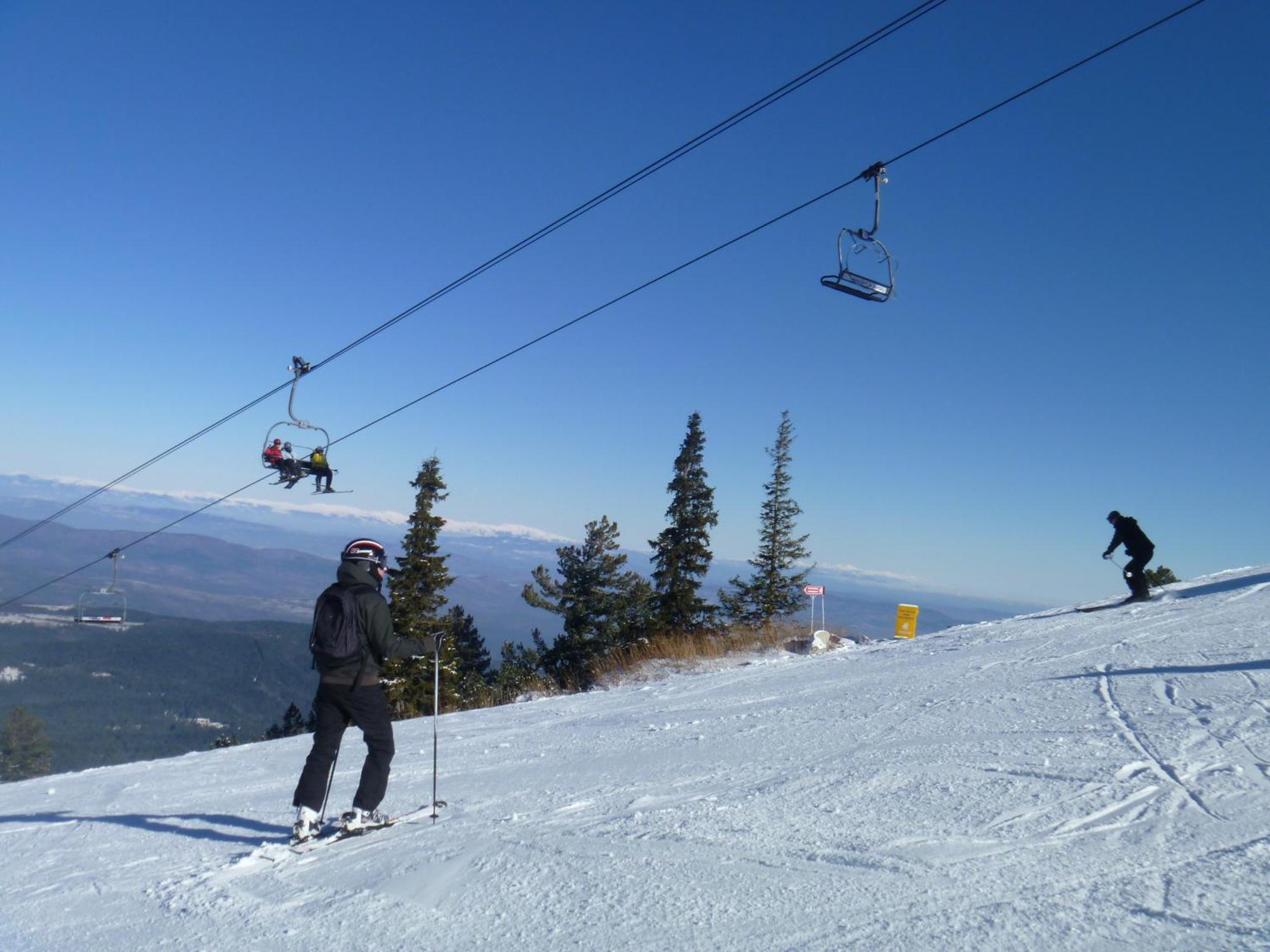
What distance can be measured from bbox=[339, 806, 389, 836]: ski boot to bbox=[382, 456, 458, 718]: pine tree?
24.9m

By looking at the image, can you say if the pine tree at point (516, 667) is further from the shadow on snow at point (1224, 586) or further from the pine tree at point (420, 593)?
the shadow on snow at point (1224, 586)

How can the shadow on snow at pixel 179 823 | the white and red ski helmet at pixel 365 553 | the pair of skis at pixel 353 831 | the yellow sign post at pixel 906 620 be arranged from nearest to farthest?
the pair of skis at pixel 353 831 → the white and red ski helmet at pixel 365 553 → the shadow on snow at pixel 179 823 → the yellow sign post at pixel 906 620

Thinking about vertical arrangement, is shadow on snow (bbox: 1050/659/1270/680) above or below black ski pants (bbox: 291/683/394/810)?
above

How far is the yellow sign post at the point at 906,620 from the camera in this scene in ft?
63.6

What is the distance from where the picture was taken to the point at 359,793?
18.2 ft

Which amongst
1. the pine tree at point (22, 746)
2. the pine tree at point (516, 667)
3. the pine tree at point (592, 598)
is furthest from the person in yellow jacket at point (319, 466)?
the pine tree at point (22, 746)

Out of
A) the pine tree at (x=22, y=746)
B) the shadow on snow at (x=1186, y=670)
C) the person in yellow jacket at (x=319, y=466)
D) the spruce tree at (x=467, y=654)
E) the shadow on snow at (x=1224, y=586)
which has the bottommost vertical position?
the pine tree at (x=22, y=746)

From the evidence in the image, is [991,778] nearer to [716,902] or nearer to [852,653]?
[716,902]

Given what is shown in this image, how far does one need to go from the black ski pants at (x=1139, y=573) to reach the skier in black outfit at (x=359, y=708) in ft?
46.9

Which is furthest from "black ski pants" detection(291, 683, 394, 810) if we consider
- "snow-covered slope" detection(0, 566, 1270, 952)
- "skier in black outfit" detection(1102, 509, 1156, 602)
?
"skier in black outfit" detection(1102, 509, 1156, 602)

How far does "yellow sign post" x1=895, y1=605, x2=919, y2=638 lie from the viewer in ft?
63.6

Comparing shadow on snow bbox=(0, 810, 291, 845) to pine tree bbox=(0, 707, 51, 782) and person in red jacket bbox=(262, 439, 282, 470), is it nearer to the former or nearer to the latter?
person in red jacket bbox=(262, 439, 282, 470)

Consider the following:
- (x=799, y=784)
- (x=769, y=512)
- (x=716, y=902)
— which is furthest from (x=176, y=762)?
(x=769, y=512)

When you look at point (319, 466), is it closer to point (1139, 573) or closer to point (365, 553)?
point (365, 553)
